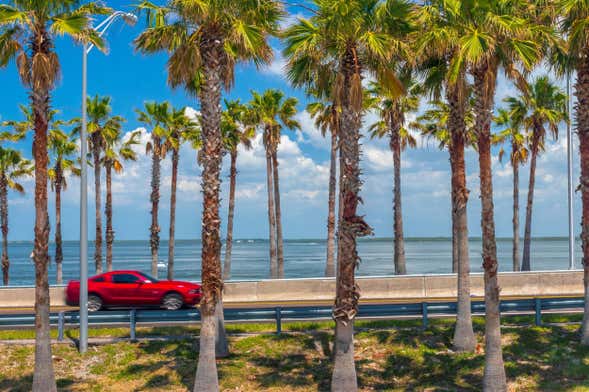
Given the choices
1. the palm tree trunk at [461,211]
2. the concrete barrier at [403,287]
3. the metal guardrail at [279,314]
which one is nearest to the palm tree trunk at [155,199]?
the concrete barrier at [403,287]

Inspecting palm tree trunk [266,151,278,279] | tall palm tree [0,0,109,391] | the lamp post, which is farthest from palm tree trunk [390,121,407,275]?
tall palm tree [0,0,109,391]

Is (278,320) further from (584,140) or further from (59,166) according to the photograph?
(59,166)

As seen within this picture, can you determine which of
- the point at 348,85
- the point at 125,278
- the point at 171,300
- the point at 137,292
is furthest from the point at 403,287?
the point at 348,85

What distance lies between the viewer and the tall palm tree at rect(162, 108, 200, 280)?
4066 centimetres

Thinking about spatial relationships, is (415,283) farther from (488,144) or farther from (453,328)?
(488,144)

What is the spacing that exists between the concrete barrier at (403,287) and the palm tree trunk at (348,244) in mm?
12200

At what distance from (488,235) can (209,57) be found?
8.16 m

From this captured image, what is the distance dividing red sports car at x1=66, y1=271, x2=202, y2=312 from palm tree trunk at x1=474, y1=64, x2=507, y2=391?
12147mm

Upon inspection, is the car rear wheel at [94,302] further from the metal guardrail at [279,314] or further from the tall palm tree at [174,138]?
the tall palm tree at [174,138]

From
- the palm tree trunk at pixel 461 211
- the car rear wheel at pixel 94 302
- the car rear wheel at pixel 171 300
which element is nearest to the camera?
the palm tree trunk at pixel 461 211

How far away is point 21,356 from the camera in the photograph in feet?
65.4

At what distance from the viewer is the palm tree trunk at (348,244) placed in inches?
628

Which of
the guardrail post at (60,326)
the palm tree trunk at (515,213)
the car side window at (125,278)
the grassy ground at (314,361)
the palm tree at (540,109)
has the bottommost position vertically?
the grassy ground at (314,361)

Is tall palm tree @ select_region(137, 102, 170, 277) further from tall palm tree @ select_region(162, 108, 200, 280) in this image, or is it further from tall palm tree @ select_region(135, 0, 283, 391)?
tall palm tree @ select_region(135, 0, 283, 391)
